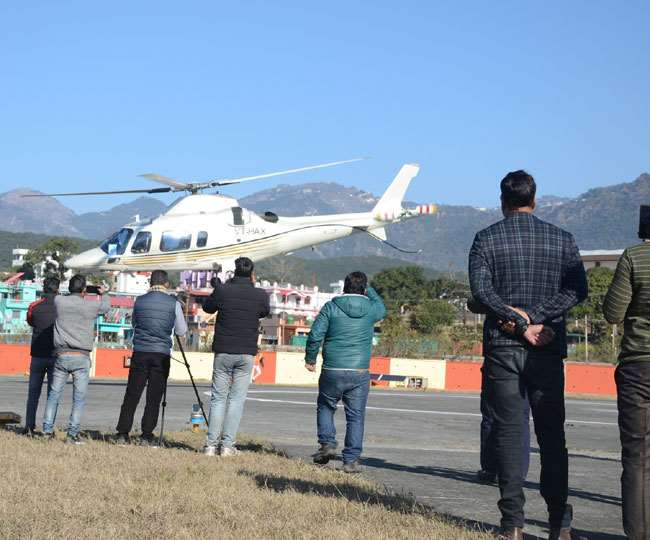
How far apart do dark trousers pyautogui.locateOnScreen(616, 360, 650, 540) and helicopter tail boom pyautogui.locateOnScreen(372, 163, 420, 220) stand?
37.7 m

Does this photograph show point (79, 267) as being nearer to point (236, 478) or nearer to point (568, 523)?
point (236, 478)

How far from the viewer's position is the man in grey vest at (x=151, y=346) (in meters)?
11.5

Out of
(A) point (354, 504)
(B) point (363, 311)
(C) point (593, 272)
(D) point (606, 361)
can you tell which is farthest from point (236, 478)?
(C) point (593, 272)

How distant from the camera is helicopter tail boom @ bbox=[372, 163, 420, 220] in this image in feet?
145

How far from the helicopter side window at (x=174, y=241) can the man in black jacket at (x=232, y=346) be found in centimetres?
2444

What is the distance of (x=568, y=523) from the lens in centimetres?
645

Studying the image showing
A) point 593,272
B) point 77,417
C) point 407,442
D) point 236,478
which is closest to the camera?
point 236,478

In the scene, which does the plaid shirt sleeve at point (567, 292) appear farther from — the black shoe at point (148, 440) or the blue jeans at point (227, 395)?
the black shoe at point (148, 440)

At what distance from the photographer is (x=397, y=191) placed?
47406mm

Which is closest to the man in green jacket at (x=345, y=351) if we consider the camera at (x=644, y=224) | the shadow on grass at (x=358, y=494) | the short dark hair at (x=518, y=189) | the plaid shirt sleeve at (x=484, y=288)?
the shadow on grass at (x=358, y=494)

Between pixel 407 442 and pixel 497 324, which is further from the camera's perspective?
pixel 407 442

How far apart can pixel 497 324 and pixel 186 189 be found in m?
31.4

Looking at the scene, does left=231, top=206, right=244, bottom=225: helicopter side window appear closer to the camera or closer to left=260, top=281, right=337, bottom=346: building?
the camera

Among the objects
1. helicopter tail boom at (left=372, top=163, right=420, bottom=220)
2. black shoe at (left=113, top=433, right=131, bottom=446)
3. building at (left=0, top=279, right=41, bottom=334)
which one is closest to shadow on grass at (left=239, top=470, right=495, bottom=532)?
black shoe at (left=113, top=433, right=131, bottom=446)
